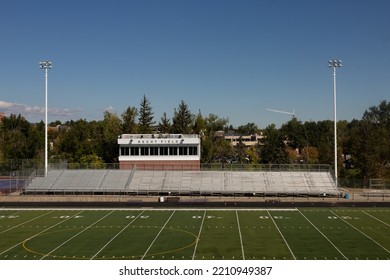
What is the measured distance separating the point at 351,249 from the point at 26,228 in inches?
893

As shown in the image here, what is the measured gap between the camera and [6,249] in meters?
26.0

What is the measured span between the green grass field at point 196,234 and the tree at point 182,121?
50159 mm

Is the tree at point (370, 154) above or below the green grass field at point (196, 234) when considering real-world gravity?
above

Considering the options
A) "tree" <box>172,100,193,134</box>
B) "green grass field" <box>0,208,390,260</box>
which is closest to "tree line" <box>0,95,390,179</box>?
"tree" <box>172,100,193,134</box>

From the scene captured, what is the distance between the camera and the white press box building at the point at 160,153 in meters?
60.8

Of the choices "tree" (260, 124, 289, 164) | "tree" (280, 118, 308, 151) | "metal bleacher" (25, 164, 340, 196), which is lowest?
"metal bleacher" (25, 164, 340, 196)

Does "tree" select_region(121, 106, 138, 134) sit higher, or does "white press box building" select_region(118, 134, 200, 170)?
"tree" select_region(121, 106, 138, 134)

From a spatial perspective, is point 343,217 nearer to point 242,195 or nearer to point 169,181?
point 242,195

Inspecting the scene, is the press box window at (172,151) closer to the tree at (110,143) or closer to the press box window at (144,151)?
the press box window at (144,151)

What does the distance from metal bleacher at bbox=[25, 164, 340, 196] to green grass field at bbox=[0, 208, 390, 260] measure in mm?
10982

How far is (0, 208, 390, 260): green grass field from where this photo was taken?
24.7m

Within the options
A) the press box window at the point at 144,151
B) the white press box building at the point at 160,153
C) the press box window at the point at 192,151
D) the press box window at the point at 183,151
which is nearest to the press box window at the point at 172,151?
the white press box building at the point at 160,153

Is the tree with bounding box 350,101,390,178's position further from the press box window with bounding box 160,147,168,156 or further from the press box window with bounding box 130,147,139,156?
the press box window with bounding box 130,147,139,156

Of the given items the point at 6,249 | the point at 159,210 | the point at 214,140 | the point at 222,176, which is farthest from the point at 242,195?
the point at 214,140
